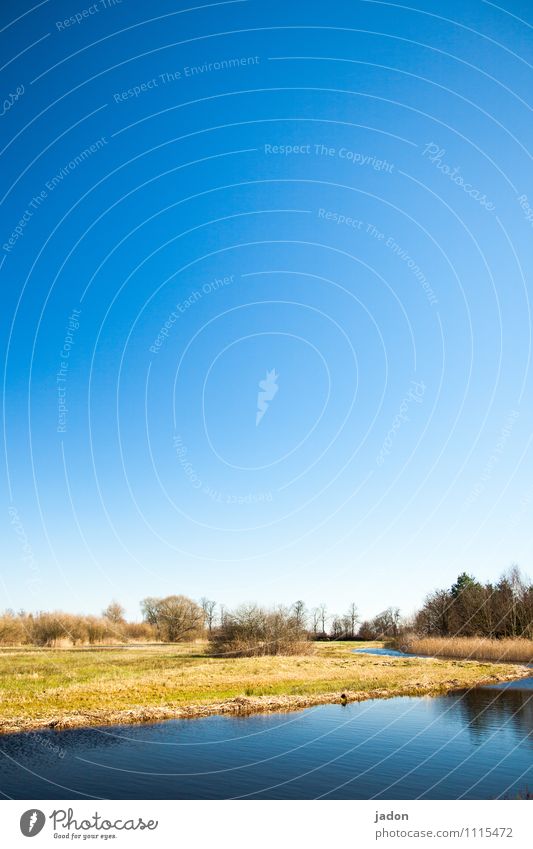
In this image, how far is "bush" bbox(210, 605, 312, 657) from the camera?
221 feet

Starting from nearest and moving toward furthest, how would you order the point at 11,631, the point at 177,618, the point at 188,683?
1. the point at 188,683
2. the point at 11,631
3. the point at 177,618

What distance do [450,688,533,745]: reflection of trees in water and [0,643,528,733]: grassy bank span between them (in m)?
3.24

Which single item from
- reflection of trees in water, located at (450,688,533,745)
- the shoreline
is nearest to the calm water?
reflection of trees in water, located at (450,688,533,745)

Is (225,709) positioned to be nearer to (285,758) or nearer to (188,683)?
(188,683)

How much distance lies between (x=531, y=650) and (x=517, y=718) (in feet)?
109

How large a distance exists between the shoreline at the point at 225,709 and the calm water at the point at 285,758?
1.13 m

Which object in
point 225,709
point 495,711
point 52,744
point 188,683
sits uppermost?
point 52,744

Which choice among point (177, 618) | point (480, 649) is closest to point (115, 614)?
point (177, 618)

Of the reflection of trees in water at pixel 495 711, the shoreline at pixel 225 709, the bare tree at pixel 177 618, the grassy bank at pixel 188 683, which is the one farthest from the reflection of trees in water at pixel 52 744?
the bare tree at pixel 177 618

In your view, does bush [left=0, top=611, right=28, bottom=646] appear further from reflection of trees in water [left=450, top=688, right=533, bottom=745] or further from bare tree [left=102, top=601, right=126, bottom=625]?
reflection of trees in water [left=450, top=688, right=533, bottom=745]

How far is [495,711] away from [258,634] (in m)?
37.7

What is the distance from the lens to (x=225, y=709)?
33.7 m
